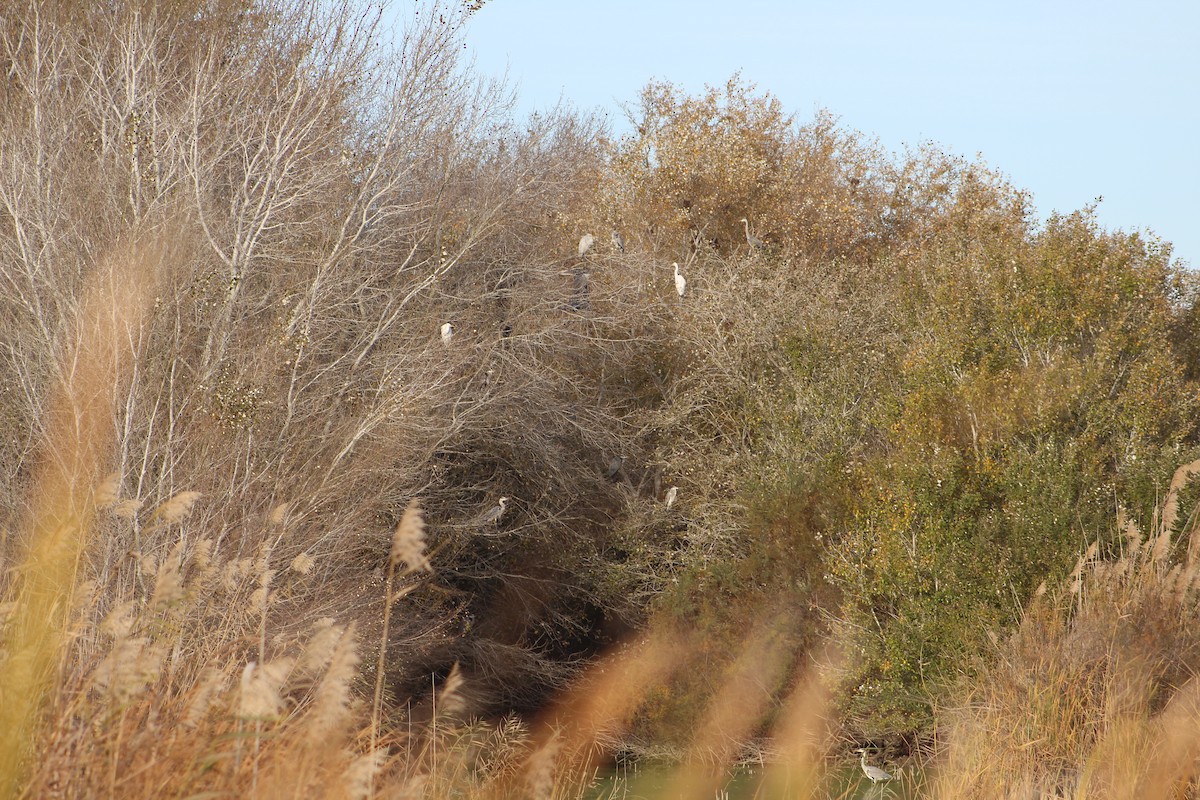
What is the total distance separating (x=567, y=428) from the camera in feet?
51.9

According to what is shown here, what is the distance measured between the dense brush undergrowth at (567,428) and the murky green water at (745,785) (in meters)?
0.24

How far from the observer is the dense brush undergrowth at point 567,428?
9.35m

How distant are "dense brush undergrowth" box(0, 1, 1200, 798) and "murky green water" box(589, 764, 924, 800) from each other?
0.24m

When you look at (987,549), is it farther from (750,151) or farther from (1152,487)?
(750,151)

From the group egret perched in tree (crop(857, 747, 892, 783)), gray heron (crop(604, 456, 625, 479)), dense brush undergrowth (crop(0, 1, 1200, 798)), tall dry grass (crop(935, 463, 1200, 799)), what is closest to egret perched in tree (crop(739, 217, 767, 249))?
dense brush undergrowth (crop(0, 1, 1200, 798))

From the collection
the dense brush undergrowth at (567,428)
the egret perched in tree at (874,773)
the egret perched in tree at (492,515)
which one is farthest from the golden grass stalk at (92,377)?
the egret perched in tree at (874,773)

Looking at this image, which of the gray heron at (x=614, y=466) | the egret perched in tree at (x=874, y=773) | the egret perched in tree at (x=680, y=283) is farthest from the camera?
the gray heron at (x=614, y=466)

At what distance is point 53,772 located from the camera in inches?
106

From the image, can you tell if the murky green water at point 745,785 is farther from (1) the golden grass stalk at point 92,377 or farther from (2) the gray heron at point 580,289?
(2) the gray heron at point 580,289

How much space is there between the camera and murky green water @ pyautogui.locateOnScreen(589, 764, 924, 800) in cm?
1109

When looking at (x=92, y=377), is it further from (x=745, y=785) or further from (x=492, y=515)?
(x=745, y=785)

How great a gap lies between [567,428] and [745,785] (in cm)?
496

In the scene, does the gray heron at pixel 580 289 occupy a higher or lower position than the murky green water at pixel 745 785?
higher

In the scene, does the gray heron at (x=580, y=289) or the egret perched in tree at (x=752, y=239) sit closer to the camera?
the gray heron at (x=580, y=289)
